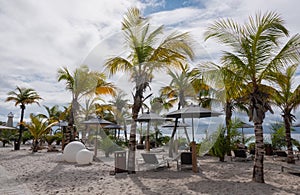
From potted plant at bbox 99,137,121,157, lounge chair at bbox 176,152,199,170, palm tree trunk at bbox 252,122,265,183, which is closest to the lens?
palm tree trunk at bbox 252,122,265,183

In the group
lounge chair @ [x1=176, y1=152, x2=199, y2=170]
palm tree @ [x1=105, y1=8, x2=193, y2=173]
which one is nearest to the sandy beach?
lounge chair @ [x1=176, y1=152, x2=199, y2=170]

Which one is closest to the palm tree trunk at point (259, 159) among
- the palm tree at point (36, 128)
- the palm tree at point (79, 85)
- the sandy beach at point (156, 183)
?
the sandy beach at point (156, 183)

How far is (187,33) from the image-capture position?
27.7 ft

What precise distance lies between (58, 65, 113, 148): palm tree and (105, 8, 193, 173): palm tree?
265 inches

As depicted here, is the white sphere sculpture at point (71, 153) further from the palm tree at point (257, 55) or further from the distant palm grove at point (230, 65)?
the palm tree at point (257, 55)

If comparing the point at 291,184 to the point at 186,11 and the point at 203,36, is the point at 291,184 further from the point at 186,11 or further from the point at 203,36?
the point at 186,11

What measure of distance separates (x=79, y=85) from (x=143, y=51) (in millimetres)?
8522

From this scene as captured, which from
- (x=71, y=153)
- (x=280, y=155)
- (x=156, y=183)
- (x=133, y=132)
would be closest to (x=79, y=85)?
→ (x=71, y=153)

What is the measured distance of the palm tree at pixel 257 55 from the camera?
21.1 ft

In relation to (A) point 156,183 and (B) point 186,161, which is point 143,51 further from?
(A) point 156,183

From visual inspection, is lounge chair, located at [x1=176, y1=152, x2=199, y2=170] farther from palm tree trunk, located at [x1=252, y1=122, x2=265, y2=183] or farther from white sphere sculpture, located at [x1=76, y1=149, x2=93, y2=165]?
white sphere sculpture, located at [x1=76, y1=149, x2=93, y2=165]

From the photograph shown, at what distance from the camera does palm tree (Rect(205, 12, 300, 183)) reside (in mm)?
6422

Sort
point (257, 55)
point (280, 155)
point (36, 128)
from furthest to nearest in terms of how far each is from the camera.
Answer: point (36, 128), point (280, 155), point (257, 55)

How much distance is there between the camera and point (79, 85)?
15625 mm
